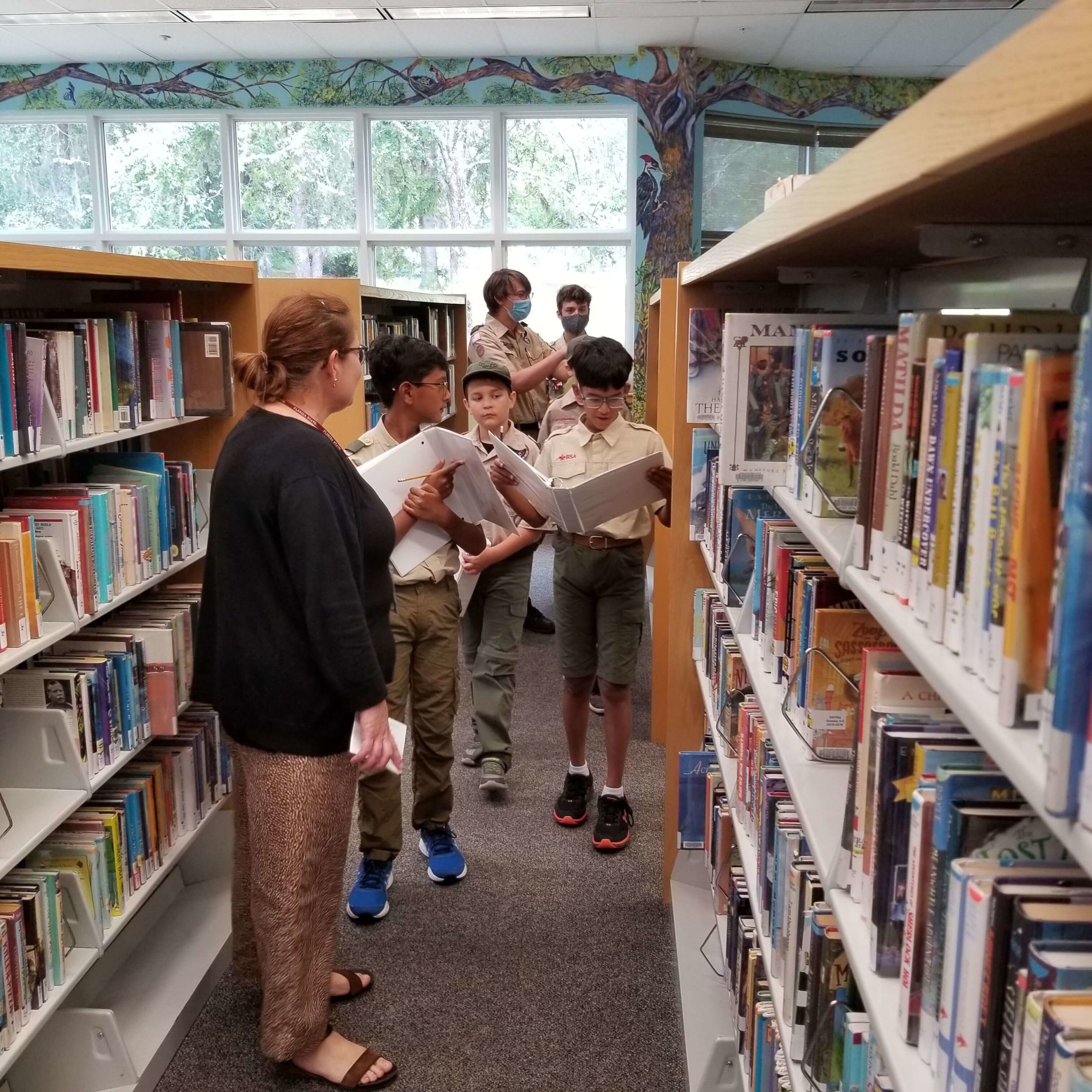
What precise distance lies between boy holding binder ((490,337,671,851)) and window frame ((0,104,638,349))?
505 centimetres

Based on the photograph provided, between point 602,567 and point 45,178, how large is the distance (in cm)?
700

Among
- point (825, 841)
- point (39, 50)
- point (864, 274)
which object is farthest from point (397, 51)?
point (825, 841)

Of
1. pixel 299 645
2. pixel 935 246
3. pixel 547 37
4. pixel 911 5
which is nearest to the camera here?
pixel 935 246

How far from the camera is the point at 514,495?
117 inches

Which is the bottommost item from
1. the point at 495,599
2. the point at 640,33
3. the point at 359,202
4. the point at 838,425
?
the point at 495,599

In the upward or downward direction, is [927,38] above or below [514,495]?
above

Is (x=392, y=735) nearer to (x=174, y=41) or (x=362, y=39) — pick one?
(x=362, y=39)

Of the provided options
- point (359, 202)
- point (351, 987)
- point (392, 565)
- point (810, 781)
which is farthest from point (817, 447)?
point (359, 202)

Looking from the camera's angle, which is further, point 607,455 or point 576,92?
point 576,92

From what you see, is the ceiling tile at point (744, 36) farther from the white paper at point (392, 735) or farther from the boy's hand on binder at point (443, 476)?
the white paper at point (392, 735)

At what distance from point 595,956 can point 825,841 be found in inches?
63.5

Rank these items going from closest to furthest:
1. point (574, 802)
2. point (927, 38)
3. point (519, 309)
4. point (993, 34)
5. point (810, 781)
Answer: point (810, 781)
point (574, 802)
point (519, 309)
point (993, 34)
point (927, 38)

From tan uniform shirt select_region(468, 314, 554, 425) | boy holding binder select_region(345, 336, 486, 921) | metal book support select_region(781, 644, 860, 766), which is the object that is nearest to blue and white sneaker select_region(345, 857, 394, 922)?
boy holding binder select_region(345, 336, 486, 921)

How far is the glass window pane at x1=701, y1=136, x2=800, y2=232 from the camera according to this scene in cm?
767
